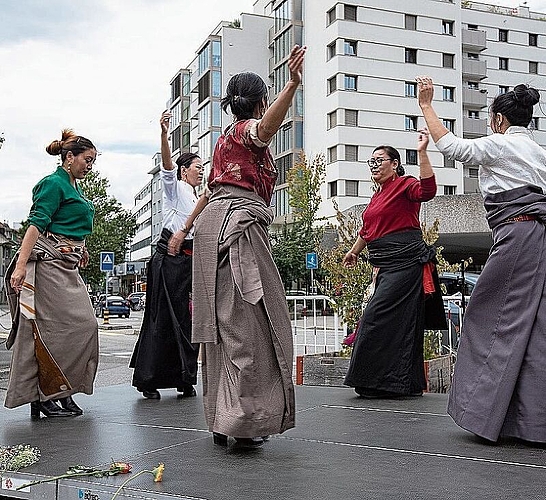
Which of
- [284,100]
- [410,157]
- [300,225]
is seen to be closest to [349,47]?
[410,157]

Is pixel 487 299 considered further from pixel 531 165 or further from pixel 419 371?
pixel 419 371

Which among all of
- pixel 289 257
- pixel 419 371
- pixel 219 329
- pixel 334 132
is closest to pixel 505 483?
pixel 219 329

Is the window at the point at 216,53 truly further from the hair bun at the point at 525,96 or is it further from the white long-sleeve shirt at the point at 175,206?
the hair bun at the point at 525,96

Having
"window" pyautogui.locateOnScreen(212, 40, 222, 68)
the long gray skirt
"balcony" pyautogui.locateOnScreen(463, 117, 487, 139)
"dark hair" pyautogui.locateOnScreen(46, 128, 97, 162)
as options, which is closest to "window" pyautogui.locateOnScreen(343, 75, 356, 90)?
"balcony" pyautogui.locateOnScreen(463, 117, 487, 139)

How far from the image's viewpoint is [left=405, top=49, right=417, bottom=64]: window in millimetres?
48469

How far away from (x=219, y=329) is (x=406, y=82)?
152 ft

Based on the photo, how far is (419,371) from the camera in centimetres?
579

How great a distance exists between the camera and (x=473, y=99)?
52.4m

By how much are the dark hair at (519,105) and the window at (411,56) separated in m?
46.0

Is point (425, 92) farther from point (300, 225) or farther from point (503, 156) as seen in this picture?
point (300, 225)

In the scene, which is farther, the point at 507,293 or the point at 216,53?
the point at 216,53

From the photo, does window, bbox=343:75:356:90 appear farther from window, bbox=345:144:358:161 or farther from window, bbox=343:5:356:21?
window, bbox=345:144:358:161

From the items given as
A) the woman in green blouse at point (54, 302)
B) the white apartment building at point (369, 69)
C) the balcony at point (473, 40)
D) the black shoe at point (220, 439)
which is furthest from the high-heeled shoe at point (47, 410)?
the balcony at point (473, 40)

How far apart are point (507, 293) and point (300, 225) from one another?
112ft
